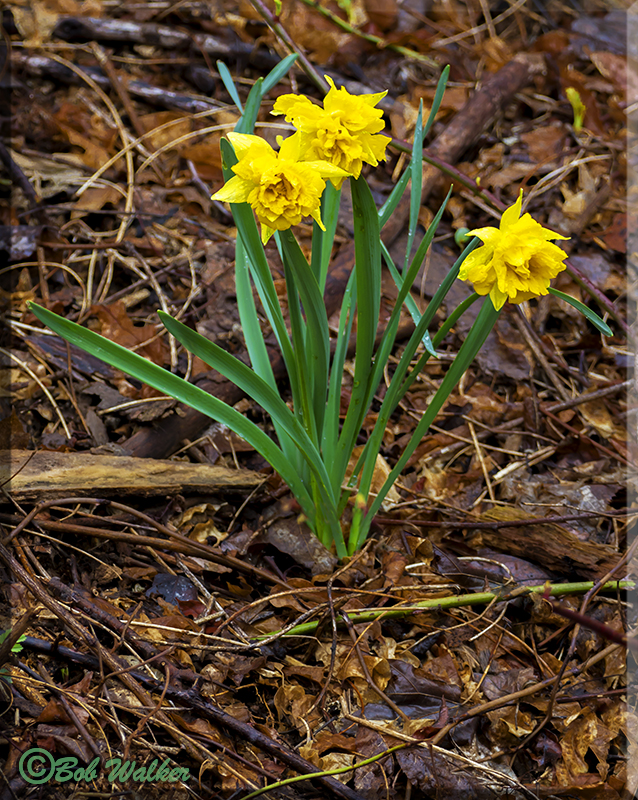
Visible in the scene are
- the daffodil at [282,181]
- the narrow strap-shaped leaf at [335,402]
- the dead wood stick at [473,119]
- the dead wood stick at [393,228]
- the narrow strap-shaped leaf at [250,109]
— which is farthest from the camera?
the dead wood stick at [473,119]

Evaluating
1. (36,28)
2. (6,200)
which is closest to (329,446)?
(6,200)

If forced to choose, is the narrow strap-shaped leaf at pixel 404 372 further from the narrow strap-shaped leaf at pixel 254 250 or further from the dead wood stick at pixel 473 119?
the dead wood stick at pixel 473 119

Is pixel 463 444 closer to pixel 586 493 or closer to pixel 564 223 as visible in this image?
pixel 586 493

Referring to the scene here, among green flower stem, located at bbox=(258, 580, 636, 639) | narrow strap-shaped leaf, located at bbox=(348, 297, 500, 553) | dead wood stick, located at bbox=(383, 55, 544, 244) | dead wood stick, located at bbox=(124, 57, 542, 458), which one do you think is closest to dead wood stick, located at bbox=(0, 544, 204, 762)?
green flower stem, located at bbox=(258, 580, 636, 639)

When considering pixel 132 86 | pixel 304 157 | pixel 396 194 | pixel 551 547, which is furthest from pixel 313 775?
pixel 132 86

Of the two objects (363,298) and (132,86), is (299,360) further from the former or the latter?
(132,86)

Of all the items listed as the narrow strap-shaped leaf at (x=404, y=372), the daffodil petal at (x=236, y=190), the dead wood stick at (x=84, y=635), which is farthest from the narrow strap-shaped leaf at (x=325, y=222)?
the dead wood stick at (x=84, y=635)
